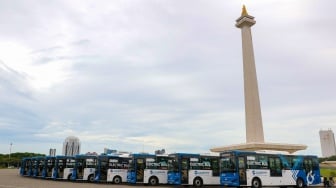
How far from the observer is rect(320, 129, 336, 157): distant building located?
133000mm

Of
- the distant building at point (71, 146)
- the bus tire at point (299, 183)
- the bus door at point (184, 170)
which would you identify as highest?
the distant building at point (71, 146)

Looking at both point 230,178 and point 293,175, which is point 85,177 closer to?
point 230,178

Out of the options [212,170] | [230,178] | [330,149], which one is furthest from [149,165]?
[330,149]

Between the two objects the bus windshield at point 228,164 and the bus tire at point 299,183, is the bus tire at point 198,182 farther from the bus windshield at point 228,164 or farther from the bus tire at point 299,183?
the bus tire at point 299,183

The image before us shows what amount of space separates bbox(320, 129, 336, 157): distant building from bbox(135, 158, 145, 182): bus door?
439 feet

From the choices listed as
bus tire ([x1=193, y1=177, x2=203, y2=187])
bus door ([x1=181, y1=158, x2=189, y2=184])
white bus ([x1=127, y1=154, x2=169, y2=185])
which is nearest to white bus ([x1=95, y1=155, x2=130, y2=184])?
white bus ([x1=127, y1=154, x2=169, y2=185])

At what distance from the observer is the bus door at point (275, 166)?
63.3 ft

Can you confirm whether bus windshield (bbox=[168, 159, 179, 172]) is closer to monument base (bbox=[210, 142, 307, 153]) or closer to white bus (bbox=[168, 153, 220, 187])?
white bus (bbox=[168, 153, 220, 187])

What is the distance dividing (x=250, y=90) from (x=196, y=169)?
818 inches

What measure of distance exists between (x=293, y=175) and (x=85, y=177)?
1591 cm

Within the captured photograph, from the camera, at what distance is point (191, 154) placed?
20906mm

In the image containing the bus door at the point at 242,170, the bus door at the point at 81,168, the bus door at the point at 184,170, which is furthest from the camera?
the bus door at the point at 81,168

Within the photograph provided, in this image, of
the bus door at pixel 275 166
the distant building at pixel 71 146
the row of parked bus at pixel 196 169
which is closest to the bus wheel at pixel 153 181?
the row of parked bus at pixel 196 169

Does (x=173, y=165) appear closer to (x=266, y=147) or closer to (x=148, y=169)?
(x=148, y=169)
